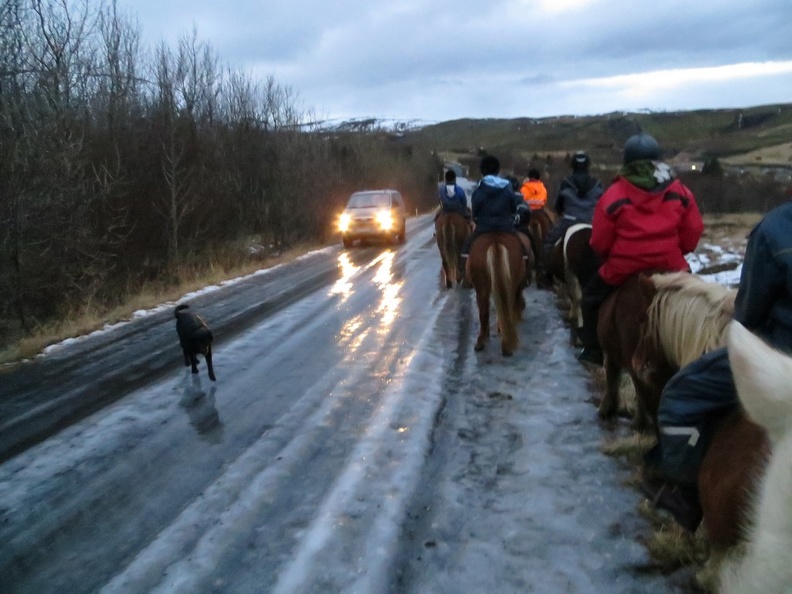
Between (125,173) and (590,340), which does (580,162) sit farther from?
(125,173)

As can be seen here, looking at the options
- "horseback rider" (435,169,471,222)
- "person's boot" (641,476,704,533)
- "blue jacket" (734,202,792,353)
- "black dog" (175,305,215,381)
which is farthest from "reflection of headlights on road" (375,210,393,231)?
"blue jacket" (734,202,792,353)

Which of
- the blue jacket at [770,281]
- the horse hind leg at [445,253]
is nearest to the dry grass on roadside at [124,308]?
the horse hind leg at [445,253]

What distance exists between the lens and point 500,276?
8.36 metres

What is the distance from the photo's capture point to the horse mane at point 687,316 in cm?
364

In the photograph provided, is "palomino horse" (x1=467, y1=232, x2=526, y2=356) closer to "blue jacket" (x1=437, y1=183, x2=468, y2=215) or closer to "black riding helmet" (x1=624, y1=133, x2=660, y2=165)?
"black riding helmet" (x1=624, y1=133, x2=660, y2=165)

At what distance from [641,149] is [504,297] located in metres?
3.41

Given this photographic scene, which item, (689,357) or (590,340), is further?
(590,340)

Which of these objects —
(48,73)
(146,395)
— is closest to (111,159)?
(48,73)

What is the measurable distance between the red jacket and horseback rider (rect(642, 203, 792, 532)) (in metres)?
2.55

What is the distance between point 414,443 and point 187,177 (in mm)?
15925

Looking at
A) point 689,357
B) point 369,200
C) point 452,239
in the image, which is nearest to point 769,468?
point 689,357

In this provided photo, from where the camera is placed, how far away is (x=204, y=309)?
1223cm

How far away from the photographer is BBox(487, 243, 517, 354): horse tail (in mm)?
8312

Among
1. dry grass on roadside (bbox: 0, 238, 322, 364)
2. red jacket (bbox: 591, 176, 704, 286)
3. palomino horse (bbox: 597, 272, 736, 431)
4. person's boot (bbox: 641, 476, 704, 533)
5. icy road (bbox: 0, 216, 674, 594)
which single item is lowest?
dry grass on roadside (bbox: 0, 238, 322, 364)
